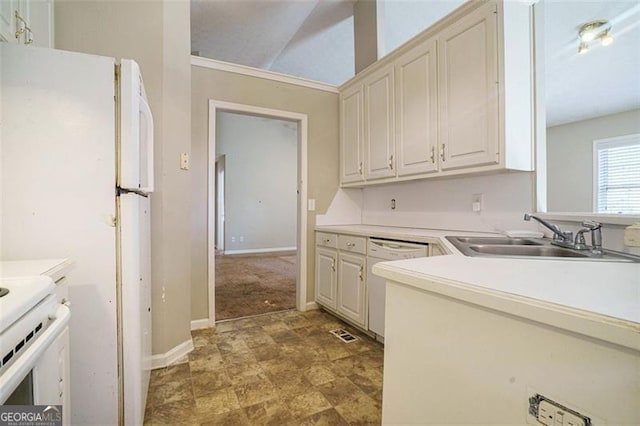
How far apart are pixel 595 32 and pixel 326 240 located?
3304 millimetres

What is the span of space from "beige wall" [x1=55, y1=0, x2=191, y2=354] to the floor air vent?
1202 millimetres

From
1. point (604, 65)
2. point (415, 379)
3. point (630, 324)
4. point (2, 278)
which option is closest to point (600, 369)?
point (630, 324)

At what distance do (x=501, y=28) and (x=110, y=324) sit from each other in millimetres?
2529

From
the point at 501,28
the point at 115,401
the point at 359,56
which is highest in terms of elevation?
the point at 359,56

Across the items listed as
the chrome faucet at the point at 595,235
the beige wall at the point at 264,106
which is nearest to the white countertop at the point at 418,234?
the chrome faucet at the point at 595,235

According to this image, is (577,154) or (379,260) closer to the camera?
(379,260)

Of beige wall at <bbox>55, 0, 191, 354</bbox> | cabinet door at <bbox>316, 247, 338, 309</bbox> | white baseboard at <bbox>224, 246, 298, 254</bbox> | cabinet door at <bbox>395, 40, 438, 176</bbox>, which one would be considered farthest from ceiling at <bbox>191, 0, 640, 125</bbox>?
white baseboard at <bbox>224, 246, 298, 254</bbox>

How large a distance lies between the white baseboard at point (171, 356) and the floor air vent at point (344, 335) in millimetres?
1159

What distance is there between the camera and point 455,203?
237 cm

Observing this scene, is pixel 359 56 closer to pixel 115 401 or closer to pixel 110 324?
pixel 110 324

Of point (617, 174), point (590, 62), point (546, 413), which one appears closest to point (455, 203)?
point (546, 413)

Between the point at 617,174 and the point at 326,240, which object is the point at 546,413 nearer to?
the point at 326,240

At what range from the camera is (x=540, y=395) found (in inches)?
21.6

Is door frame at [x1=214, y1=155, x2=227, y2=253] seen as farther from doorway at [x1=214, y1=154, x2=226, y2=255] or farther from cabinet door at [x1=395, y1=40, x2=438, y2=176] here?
cabinet door at [x1=395, y1=40, x2=438, y2=176]
